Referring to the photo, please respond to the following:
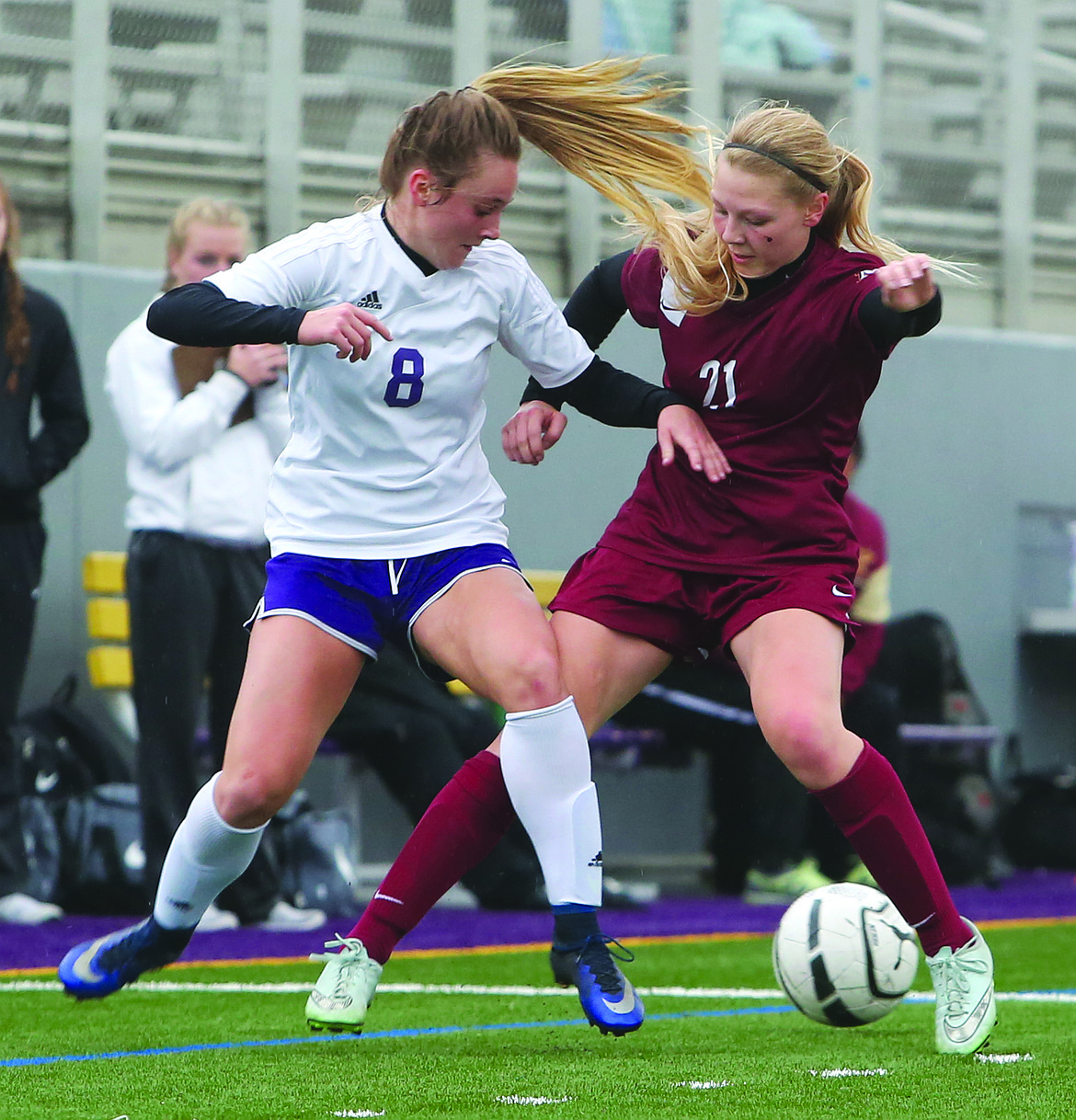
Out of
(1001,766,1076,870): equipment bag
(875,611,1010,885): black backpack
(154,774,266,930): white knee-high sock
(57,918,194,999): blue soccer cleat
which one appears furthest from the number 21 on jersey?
(1001,766,1076,870): equipment bag

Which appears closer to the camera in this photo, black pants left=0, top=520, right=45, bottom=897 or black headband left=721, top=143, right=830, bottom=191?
black headband left=721, top=143, right=830, bottom=191

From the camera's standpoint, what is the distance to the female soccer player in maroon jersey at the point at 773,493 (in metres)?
3.59

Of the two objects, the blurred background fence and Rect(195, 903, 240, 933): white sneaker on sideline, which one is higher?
the blurred background fence

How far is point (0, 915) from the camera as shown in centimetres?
595

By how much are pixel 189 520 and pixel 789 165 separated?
8.87 feet

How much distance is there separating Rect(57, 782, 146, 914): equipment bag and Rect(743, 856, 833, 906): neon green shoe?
236 centimetres

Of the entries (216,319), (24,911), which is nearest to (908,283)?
(216,319)

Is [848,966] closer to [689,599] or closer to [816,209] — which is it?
[689,599]

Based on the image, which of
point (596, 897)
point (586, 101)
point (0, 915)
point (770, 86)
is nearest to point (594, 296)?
point (586, 101)

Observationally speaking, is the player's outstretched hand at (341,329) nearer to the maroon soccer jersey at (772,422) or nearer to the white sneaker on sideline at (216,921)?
the maroon soccer jersey at (772,422)

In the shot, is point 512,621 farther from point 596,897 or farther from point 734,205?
point 734,205

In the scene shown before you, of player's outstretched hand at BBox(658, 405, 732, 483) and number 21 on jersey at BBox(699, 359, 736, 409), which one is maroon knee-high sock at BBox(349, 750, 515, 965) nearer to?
player's outstretched hand at BBox(658, 405, 732, 483)

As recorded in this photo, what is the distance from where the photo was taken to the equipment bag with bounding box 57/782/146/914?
20.3ft

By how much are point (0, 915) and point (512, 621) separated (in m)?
2.97
